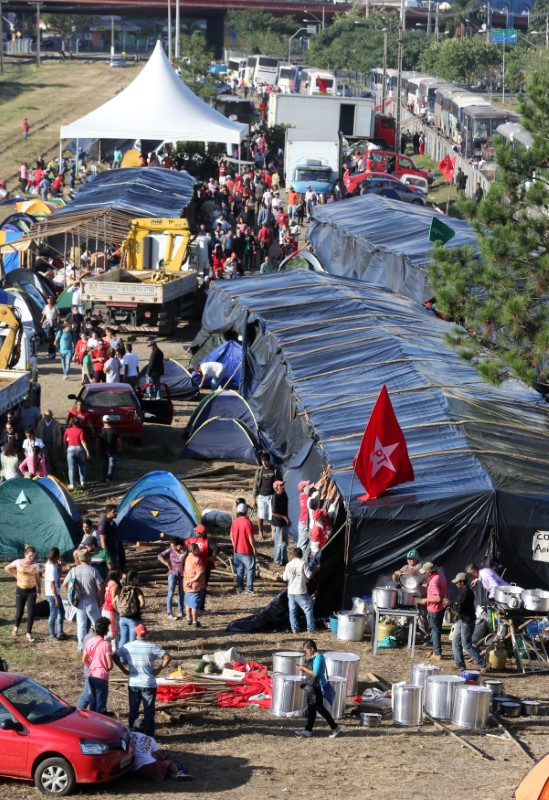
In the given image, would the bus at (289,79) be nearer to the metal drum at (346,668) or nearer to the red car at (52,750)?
the metal drum at (346,668)

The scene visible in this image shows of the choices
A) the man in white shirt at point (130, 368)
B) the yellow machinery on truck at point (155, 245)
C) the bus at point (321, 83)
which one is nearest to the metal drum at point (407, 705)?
the man in white shirt at point (130, 368)

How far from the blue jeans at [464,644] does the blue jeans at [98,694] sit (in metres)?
4.22

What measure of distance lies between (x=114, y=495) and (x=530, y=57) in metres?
63.4

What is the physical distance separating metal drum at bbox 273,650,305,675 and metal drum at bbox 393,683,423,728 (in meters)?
1.00

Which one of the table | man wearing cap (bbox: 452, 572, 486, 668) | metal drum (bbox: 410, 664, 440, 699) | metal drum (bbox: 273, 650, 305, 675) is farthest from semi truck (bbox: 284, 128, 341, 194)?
metal drum (bbox: 273, 650, 305, 675)

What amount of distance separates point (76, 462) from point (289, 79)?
73.0m

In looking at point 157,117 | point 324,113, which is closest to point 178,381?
point 157,117

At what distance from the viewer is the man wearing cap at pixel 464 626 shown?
15.0 meters

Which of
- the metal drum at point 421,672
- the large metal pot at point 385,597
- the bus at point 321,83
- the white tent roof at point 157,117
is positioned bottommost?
the metal drum at point 421,672

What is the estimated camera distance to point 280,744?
13070 millimetres

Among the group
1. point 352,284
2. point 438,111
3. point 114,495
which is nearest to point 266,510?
point 114,495

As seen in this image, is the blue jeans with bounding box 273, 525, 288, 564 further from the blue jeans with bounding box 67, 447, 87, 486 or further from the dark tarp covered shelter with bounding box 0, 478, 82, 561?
the blue jeans with bounding box 67, 447, 87, 486

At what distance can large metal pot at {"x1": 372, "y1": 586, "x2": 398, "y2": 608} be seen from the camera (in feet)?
52.5

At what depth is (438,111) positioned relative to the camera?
71.2 metres
